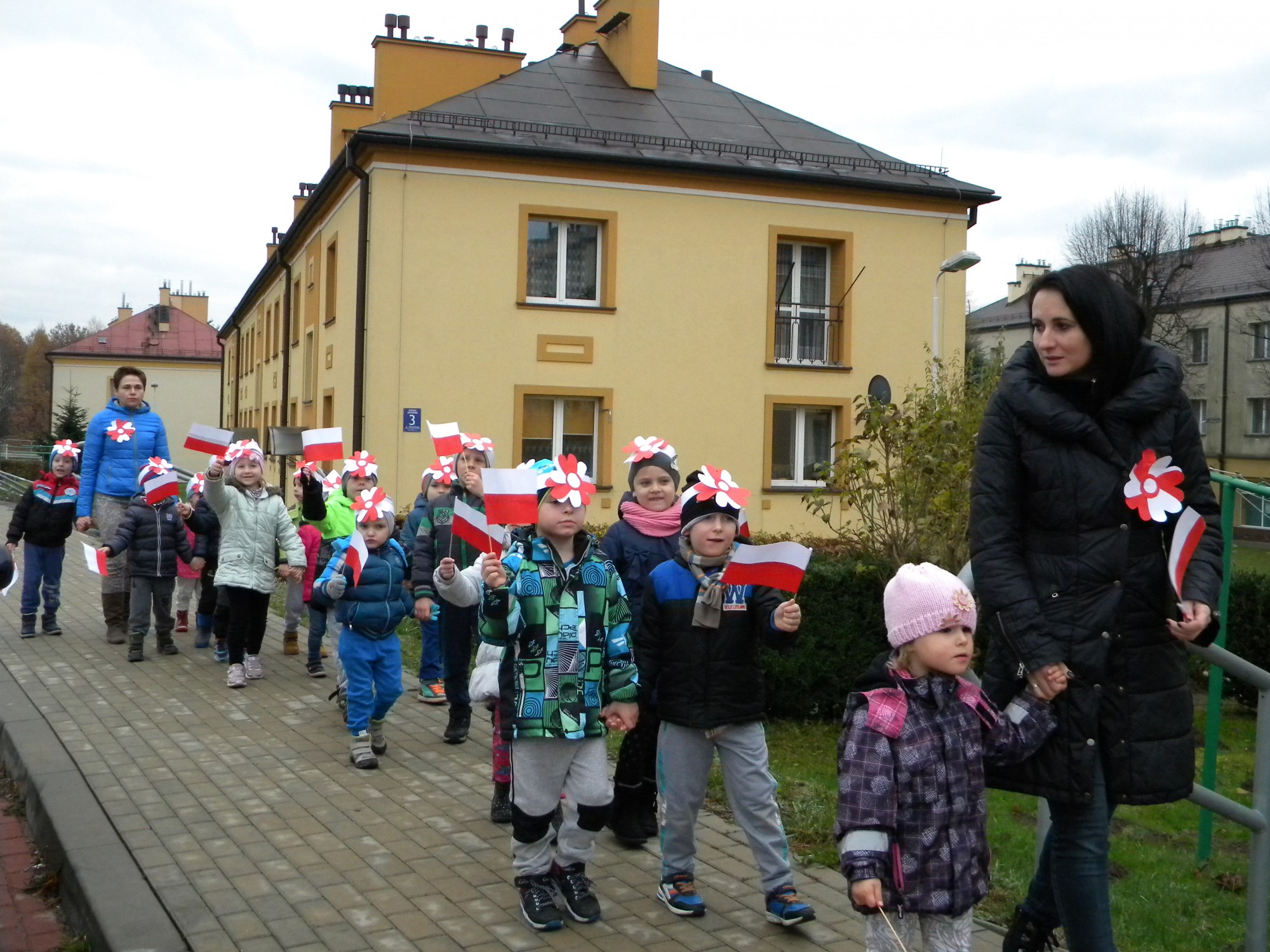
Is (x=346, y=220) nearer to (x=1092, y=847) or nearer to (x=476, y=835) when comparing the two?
(x=476, y=835)

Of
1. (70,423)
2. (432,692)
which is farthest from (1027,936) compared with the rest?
(70,423)

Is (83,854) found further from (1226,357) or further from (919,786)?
(1226,357)

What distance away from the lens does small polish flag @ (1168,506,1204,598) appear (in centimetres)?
330

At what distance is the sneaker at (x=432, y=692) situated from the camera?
8805mm

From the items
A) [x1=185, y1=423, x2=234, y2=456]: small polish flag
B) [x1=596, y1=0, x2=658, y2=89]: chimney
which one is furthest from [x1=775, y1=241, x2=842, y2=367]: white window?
[x1=185, y1=423, x2=234, y2=456]: small polish flag

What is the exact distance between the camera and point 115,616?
36.8 feet

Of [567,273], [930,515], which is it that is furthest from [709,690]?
[567,273]

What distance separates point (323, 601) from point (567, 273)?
15710 millimetres

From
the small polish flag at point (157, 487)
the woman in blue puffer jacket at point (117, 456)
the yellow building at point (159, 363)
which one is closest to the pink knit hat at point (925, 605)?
the small polish flag at point (157, 487)

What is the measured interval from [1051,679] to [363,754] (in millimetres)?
4578

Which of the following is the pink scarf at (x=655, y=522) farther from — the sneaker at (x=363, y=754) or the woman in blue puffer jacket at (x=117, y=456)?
the woman in blue puffer jacket at (x=117, y=456)

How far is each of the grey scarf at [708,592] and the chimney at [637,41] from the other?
21.7 meters

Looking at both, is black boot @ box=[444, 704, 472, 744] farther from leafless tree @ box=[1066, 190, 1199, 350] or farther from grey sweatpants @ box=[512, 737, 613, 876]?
leafless tree @ box=[1066, 190, 1199, 350]

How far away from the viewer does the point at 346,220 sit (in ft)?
74.8
